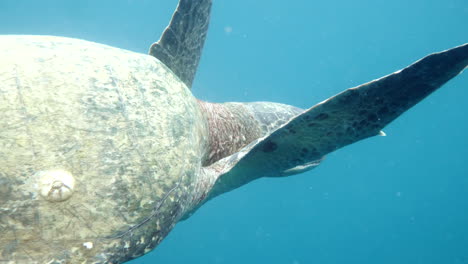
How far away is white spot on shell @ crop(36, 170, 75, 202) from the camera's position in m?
1.72

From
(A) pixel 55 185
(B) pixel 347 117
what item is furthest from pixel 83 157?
(B) pixel 347 117

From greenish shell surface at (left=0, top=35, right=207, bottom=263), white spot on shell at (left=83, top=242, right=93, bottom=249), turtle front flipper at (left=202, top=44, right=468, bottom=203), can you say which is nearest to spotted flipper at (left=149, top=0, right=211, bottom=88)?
greenish shell surface at (left=0, top=35, right=207, bottom=263)

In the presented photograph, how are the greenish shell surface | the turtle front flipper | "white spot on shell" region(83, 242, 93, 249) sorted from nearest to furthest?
1. the greenish shell surface
2. "white spot on shell" region(83, 242, 93, 249)
3. the turtle front flipper

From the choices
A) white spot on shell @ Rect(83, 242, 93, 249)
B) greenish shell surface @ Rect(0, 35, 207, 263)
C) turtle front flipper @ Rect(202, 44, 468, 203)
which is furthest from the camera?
turtle front flipper @ Rect(202, 44, 468, 203)

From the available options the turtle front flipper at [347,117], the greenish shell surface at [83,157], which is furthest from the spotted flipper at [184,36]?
the turtle front flipper at [347,117]

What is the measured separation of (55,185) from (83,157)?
0.22 meters

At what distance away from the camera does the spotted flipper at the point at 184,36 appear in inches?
144

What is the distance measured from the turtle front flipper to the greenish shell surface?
730 mm

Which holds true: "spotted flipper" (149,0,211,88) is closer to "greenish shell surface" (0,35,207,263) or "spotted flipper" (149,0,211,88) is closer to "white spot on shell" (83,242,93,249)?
"greenish shell surface" (0,35,207,263)

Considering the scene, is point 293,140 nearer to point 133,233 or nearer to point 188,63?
point 133,233

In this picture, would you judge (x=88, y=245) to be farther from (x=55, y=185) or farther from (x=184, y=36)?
(x=184, y=36)

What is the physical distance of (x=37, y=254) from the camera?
65.2 inches

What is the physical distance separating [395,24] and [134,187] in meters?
54.5

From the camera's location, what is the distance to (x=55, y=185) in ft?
5.72
